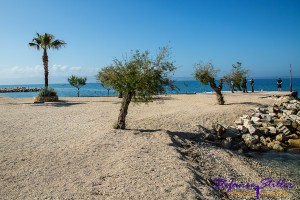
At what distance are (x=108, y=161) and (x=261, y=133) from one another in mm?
12457

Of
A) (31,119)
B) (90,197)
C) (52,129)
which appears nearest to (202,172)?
(90,197)

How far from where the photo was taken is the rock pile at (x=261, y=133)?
17516mm

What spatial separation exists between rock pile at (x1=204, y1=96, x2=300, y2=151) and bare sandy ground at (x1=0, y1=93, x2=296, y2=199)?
70.6 inches

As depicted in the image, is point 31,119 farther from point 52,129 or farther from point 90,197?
point 90,197

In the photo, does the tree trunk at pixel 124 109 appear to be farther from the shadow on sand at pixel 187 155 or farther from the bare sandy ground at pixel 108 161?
the shadow on sand at pixel 187 155

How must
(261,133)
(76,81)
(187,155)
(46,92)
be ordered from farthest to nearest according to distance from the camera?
(76,81) → (46,92) → (261,133) → (187,155)

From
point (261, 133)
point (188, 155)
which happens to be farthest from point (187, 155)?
point (261, 133)

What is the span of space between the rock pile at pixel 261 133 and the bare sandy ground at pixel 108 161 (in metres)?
1.79

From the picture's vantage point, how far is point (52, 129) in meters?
18.2

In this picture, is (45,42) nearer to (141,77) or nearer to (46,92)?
(46,92)

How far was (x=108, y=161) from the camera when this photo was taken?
12.0 metres

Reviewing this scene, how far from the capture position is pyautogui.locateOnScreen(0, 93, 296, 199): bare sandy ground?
9.35 metres

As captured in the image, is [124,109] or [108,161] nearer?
[108,161]

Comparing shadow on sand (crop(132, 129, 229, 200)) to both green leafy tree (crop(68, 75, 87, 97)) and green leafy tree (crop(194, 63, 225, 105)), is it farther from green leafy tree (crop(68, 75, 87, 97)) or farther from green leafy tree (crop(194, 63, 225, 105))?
green leafy tree (crop(68, 75, 87, 97))
